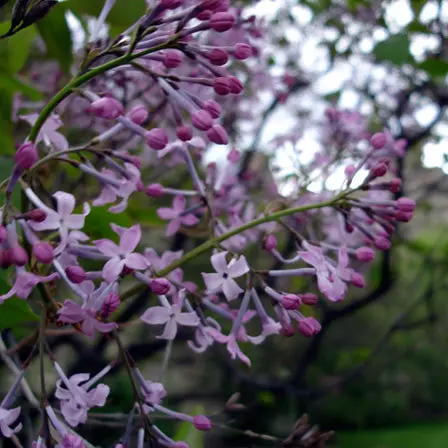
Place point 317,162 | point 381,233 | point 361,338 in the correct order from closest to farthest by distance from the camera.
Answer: point 381,233 < point 317,162 < point 361,338

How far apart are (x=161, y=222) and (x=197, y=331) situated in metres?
0.55

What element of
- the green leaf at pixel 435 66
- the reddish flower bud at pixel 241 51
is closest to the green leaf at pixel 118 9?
the reddish flower bud at pixel 241 51

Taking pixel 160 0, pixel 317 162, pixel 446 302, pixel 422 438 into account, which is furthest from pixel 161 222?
pixel 446 302

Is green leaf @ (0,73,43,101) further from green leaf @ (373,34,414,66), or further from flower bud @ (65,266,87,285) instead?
green leaf @ (373,34,414,66)

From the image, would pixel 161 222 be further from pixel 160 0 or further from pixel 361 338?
pixel 361 338

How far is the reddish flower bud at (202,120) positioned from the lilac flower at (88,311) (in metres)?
0.22

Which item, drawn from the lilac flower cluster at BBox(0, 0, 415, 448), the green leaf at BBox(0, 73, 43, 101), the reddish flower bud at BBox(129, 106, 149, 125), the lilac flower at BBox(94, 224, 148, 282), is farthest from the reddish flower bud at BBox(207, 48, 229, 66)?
the green leaf at BBox(0, 73, 43, 101)

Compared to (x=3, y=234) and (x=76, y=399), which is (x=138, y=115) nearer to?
(x=3, y=234)

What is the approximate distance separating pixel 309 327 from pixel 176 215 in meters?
0.34

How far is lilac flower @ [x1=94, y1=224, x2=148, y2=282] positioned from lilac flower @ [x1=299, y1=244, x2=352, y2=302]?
0.23 m

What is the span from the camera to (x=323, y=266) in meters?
0.79

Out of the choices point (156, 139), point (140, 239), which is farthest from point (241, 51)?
point (140, 239)

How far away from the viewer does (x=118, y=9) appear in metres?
1.12

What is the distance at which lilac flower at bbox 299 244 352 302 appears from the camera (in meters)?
0.77
